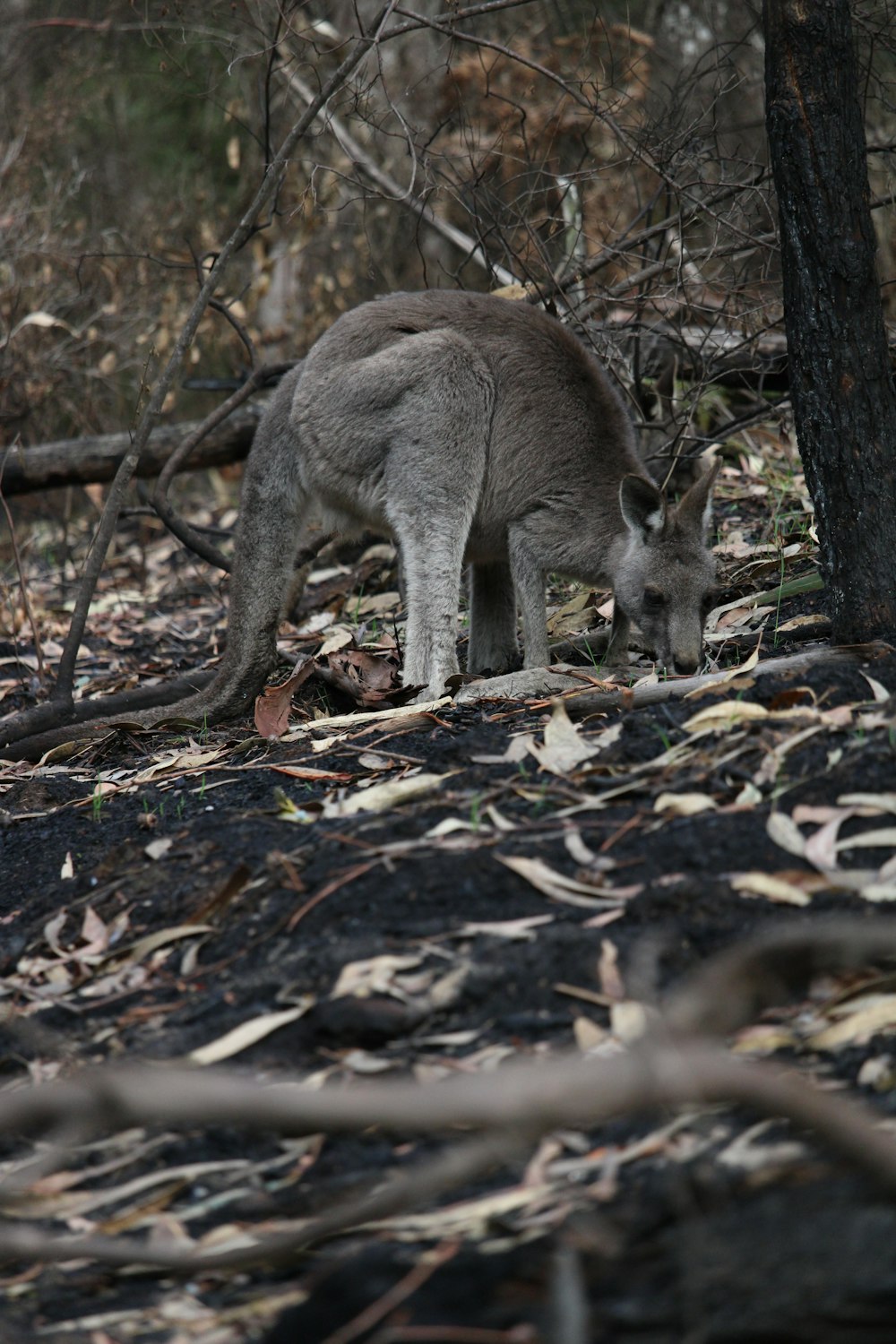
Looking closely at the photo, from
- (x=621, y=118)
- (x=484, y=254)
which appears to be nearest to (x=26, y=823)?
(x=484, y=254)

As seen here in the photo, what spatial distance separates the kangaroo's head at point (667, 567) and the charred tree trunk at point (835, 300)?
940 millimetres

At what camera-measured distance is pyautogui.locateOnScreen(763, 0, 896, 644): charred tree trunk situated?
3912 mm

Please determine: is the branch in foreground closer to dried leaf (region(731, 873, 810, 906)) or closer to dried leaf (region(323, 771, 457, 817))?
dried leaf (region(731, 873, 810, 906))

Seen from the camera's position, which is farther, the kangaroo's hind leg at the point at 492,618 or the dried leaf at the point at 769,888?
the kangaroo's hind leg at the point at 492,618

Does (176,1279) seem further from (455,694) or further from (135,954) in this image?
(455,694)

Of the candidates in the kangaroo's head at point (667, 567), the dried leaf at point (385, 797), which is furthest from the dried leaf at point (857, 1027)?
the kangaroo's head at point (667, 567)

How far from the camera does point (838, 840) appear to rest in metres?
3.04

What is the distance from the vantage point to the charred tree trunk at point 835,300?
3912mm

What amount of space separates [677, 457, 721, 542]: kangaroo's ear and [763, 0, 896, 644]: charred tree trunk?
969 mm

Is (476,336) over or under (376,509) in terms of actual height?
over

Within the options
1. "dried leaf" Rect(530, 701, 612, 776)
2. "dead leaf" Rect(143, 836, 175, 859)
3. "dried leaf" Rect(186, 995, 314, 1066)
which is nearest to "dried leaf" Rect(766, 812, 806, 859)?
"dried leaf" Rect(530, 701, 612, 776)

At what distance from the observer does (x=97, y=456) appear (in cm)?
829

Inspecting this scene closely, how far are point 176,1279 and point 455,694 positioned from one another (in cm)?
294

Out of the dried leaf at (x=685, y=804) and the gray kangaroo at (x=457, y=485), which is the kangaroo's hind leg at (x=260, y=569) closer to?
the gray kangaroo at (x=457, y=485)
